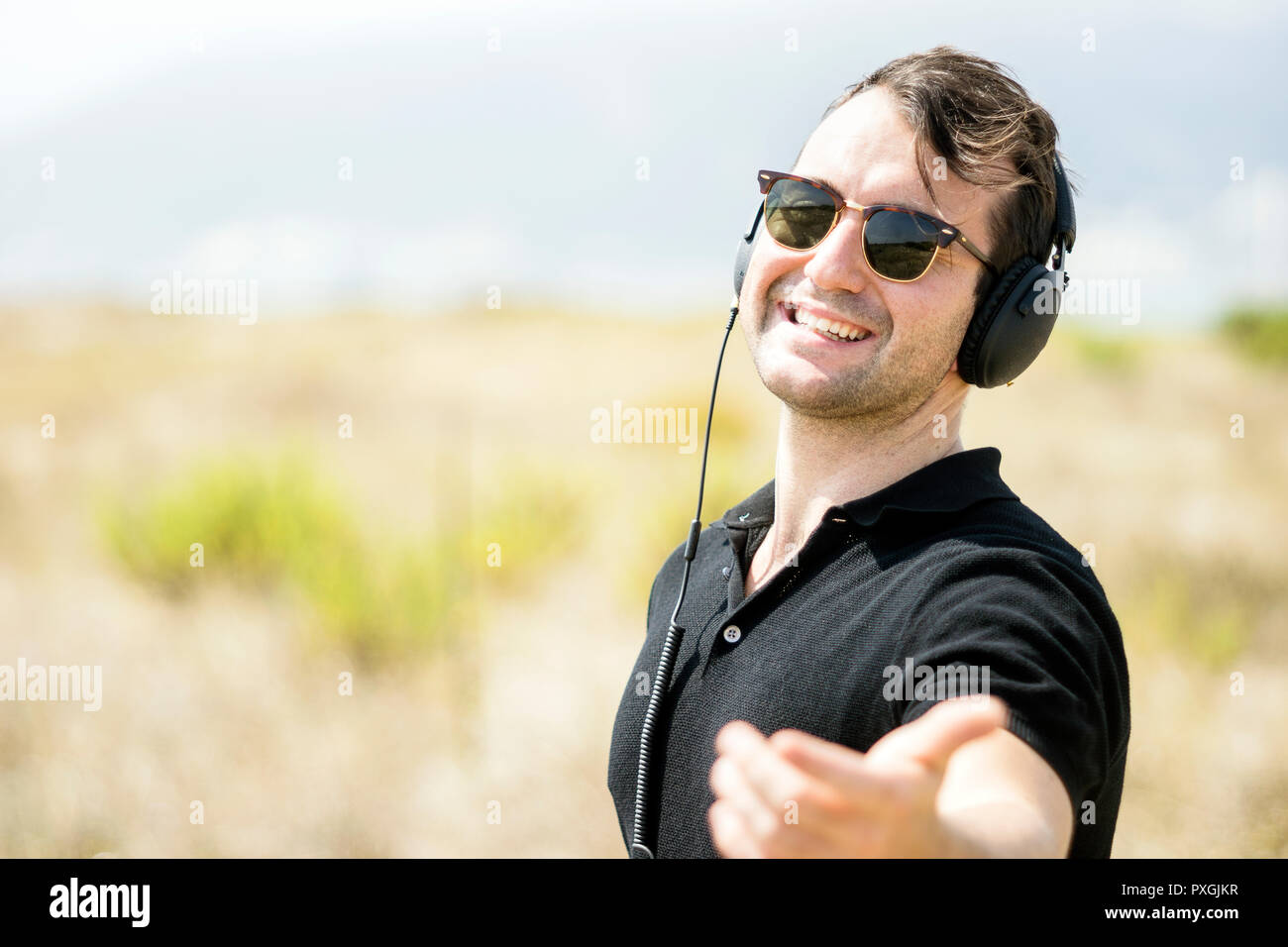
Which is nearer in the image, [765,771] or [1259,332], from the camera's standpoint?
[765,771]

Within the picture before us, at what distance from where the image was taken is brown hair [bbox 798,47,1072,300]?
5.83 feet

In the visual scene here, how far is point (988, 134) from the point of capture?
179cm

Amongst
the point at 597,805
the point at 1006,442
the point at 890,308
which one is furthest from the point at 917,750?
the point at 1006,442

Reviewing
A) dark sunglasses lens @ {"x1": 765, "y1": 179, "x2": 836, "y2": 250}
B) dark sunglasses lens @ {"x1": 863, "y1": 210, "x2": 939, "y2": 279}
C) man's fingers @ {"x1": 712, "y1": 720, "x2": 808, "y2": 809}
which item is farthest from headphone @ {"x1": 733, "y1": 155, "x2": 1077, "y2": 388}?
man's fingers @ {"x1": 712, "y1": 720, "x2": 808, "y2": 809}

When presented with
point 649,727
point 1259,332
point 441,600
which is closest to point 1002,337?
point 649,727

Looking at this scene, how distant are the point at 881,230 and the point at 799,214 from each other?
0.58 ft

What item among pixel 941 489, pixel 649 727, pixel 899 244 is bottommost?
pixel 649 727

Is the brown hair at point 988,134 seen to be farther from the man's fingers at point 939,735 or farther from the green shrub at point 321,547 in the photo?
the green shrub at point 321,547

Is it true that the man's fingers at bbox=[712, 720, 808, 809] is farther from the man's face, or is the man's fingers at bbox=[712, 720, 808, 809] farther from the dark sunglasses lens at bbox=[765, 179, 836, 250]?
the dark sunglasses lens at bbox=[765, 179, 836, 250]

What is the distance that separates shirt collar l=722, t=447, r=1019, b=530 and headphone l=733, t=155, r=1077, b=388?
163mm

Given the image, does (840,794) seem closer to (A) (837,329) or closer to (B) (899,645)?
(B) (899,645)

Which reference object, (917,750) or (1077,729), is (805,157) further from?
(917,750)
